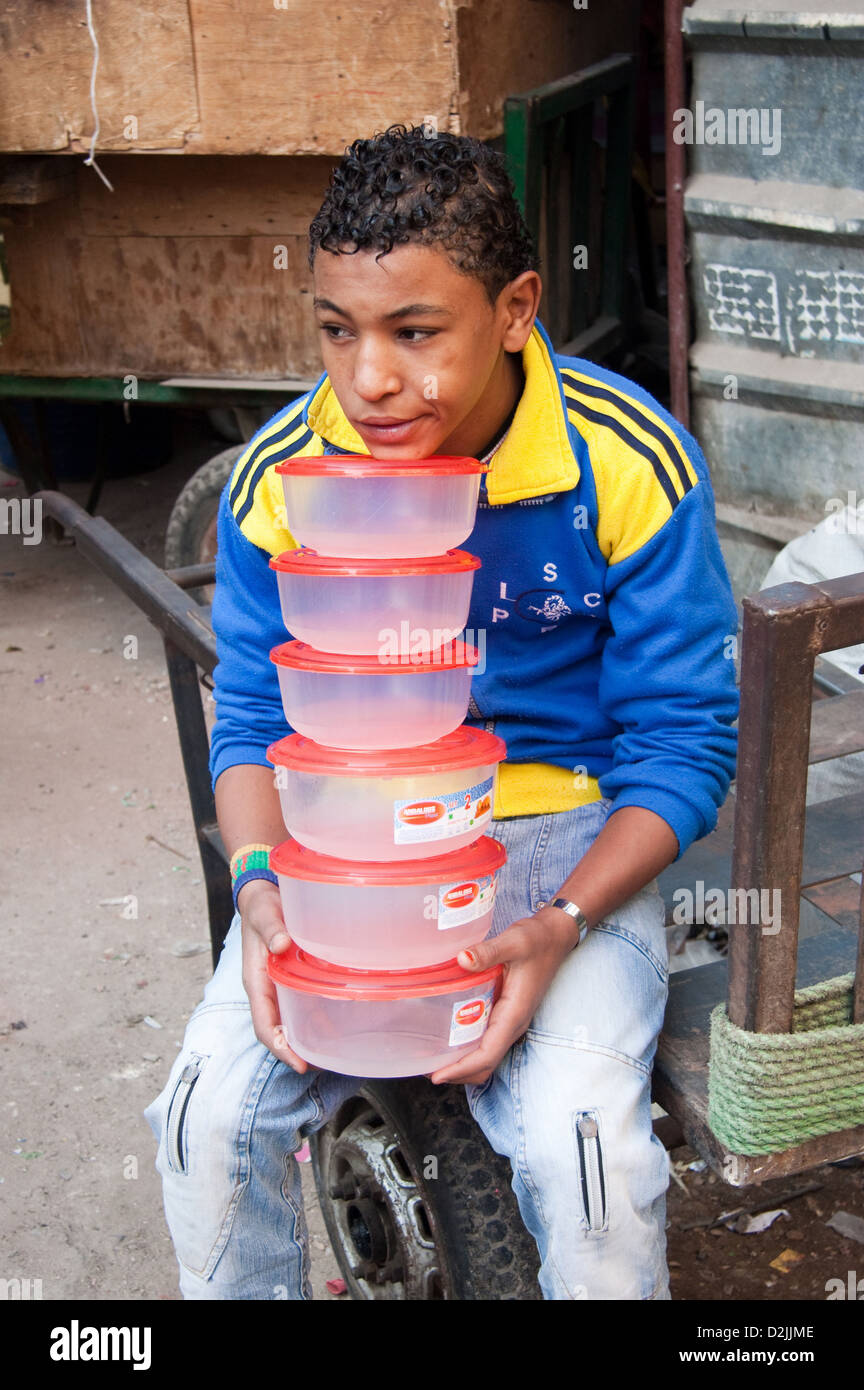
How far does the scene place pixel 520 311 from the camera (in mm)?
1650

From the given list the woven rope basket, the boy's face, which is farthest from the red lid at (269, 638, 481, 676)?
the woven rope basket

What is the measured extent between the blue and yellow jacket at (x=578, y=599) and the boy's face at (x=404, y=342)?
0.55 ft

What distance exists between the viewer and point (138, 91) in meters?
3.59

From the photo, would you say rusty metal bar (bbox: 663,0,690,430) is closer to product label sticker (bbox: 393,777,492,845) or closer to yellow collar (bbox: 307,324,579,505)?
yellow collar (bbox: 307,324,579,505)

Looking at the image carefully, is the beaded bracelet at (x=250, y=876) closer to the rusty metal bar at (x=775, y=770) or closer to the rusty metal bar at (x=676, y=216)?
the rusty metal bar at (x=775, y=770)

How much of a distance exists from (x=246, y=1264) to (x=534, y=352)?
1.15m

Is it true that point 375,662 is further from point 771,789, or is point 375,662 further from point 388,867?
point 771,789

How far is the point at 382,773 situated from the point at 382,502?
0.95 ft

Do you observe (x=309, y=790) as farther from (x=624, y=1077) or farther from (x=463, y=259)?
(x=463, y=259)

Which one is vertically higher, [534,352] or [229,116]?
[229,116]

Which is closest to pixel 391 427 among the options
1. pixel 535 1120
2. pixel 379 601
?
pixel 379 601

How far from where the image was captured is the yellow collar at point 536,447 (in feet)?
5.47

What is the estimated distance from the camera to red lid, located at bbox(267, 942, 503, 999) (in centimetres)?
148

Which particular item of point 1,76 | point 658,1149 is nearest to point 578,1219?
point 658,1149
